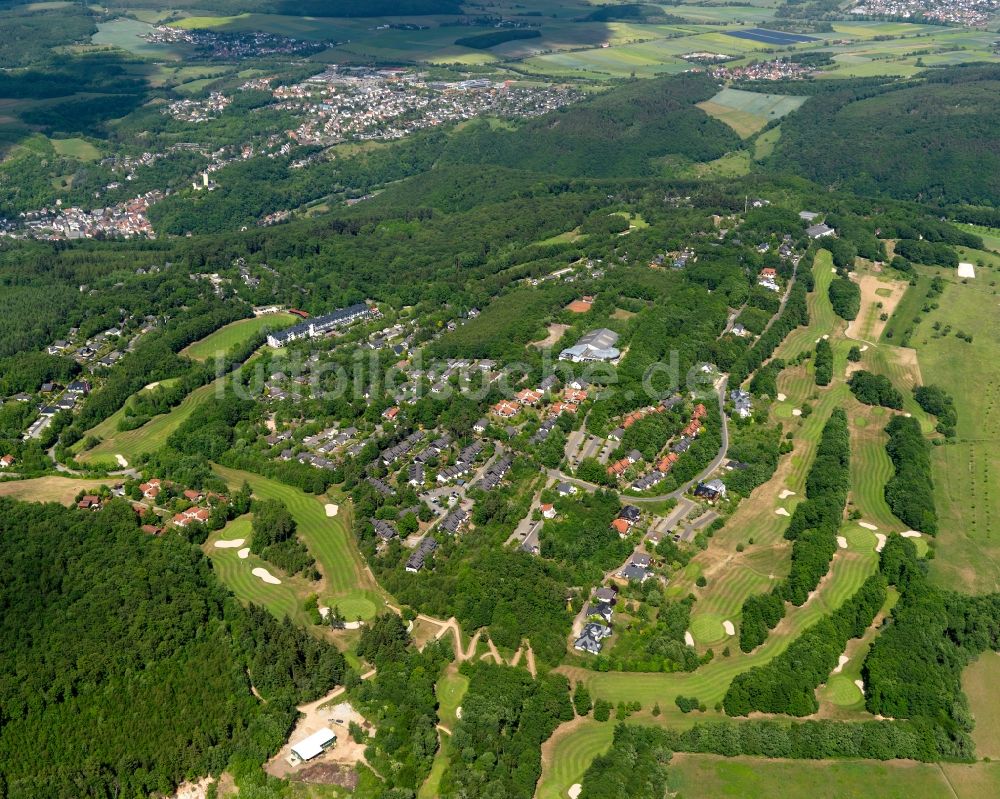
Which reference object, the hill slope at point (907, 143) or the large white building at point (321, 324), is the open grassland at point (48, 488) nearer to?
the large white building at point (321, 324)

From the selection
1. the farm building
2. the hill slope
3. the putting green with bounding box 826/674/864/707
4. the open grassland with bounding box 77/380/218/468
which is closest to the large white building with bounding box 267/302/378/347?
the open grassland with bounding box 77/380/218/468

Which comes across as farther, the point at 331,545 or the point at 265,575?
the point at 331,545

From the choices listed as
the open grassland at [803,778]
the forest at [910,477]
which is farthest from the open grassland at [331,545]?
the forest at [910,477]

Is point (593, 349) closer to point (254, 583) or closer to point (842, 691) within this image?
point (254, 583)

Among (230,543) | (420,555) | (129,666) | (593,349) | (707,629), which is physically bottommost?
(230,543)

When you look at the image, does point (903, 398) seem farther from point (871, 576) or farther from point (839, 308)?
point (871, 576)

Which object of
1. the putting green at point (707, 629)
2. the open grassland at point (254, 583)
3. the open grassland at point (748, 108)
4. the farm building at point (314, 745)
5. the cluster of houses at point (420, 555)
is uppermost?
the open grassland at point (748, 108)

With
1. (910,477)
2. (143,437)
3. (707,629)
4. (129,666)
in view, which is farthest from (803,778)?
(143,437)
